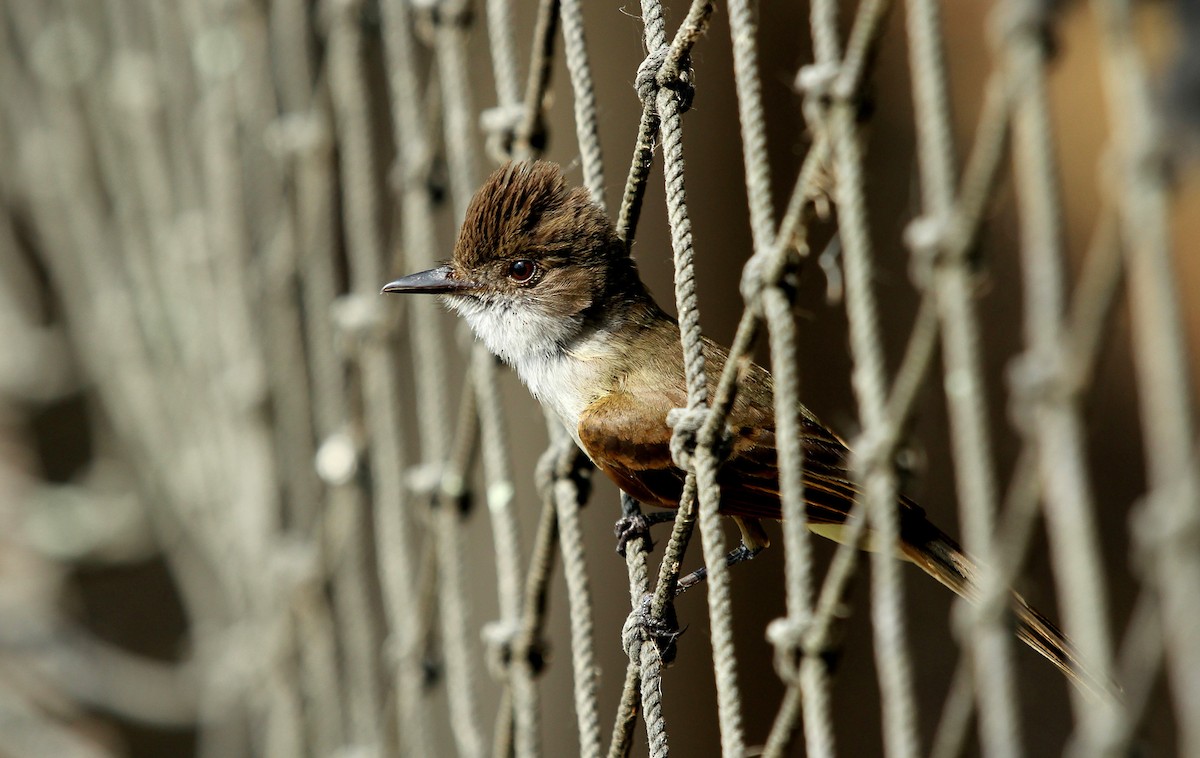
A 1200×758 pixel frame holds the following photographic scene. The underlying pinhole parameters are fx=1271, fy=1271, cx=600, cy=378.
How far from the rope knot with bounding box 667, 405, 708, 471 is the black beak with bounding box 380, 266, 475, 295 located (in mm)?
614

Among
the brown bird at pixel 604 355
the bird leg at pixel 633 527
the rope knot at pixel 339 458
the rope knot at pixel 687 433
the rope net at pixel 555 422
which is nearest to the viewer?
the rope net at pixel 555 422

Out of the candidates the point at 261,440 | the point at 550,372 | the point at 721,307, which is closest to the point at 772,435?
the point at 550,372

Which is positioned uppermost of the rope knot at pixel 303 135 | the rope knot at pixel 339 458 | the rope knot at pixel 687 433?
the rope knot at pixel 303 135

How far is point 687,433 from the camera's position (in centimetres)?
111

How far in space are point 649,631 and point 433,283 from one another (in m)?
0.64

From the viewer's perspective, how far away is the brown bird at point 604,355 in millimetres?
1445

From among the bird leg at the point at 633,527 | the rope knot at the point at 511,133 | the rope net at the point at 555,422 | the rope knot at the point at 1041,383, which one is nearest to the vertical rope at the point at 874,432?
the rope net at the point at 555,422

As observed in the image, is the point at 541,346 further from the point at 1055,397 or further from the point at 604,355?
the point at 1055,397

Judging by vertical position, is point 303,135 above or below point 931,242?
above

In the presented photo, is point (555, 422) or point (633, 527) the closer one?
point (633, 527)

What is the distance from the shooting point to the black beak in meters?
1.64

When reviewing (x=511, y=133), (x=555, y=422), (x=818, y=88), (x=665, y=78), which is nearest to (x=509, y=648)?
(x=555, y=422)

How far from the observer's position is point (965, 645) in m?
0.82

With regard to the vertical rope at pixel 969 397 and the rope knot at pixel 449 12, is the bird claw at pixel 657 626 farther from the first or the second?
the rope knot at pixel 449 12
